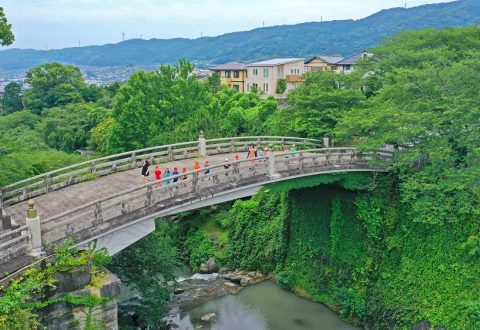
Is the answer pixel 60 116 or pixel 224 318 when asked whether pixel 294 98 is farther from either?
pixel 60 116

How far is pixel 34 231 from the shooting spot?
566 inches

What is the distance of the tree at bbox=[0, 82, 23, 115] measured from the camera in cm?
9119

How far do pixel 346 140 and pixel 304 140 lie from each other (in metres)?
2.79

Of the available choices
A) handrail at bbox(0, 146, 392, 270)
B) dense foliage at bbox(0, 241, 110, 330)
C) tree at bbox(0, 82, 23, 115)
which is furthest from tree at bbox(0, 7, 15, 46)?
tree at bbox(0, 82, 23, 115)

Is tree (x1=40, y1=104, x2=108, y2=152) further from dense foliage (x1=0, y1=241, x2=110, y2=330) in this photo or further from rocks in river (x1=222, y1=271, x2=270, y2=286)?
dense foliage (x1=0, y1=241, x2=110, y2=330)

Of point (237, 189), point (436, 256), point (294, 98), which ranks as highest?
point (294, 98)

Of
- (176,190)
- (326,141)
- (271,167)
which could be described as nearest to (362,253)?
(326,141)

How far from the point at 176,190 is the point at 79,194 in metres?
4.46

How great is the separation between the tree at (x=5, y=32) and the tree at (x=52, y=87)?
5985 centimetres

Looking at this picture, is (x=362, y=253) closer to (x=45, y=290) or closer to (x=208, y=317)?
(x=208, y=317)

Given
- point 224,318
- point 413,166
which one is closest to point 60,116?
point 224,318

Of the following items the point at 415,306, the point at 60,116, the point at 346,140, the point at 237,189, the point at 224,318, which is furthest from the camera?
the point at 60,116

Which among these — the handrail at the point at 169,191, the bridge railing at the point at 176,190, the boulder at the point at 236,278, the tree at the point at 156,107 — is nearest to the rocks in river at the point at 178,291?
the boulder at the point at 236,278

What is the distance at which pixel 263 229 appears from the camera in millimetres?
33812
